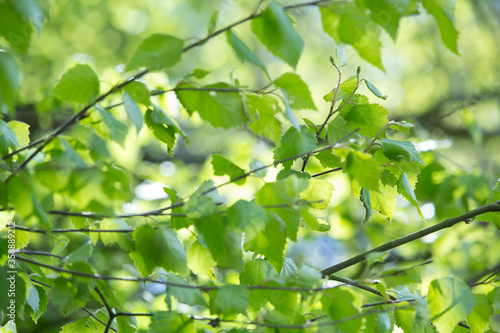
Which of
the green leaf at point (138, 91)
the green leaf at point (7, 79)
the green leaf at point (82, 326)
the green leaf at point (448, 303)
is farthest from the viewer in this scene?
the green leaf at point (82, 326)

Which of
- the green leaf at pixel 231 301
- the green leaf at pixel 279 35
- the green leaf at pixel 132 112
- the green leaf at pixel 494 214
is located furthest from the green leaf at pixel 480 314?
the green leaf at pixel 132 112

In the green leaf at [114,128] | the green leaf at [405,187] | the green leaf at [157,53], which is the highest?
the green leaf at [157,53]

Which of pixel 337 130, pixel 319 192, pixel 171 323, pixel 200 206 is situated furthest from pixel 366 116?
pixel 171 323

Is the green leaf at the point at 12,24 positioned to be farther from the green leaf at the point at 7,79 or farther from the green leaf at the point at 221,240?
the green leaf at the point at 221,240

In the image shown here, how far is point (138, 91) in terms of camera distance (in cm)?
81

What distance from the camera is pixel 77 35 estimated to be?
16.7 feet

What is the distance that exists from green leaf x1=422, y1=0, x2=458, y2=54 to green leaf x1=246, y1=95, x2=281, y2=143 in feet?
0.85

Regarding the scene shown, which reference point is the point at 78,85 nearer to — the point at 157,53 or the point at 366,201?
the point at 157,53

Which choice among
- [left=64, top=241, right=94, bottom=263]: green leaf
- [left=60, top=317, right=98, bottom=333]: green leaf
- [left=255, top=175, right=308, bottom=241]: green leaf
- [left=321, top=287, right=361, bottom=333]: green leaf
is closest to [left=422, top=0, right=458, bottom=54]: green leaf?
[left=255, top=175, right=308, bottom=241]: green leaf

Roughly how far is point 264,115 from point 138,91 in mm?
248

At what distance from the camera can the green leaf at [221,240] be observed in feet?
2.18

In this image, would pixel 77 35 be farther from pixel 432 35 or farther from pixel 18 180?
pixel 18 180

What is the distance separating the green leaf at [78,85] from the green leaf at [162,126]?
5.0 inches

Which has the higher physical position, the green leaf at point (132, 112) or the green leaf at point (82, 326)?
the green leaf at point (132, 112)
